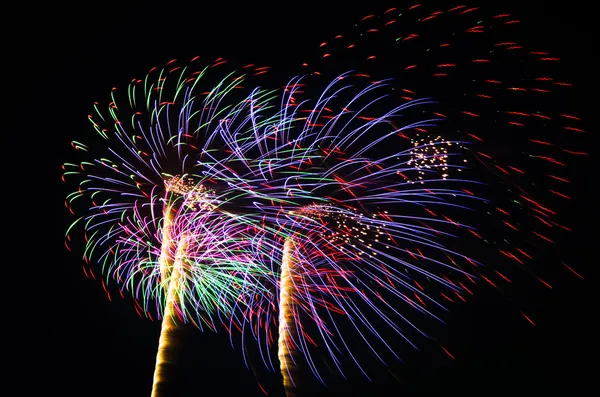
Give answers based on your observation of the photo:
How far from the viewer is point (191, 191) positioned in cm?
949

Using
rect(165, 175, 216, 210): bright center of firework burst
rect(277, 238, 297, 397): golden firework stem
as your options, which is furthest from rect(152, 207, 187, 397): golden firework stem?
rect(277, 238, 297, 397): golden firework stem

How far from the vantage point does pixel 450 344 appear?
20938mm

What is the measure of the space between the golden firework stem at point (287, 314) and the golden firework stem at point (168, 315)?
2288mm

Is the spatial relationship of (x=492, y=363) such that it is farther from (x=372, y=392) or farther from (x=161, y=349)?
(x=161, y=349)

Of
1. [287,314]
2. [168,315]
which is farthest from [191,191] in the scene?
[287,314]

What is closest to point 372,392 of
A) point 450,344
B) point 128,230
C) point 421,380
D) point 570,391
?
point 421,380

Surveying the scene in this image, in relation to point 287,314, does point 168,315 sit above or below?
above

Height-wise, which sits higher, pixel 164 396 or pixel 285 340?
pixel 285 340

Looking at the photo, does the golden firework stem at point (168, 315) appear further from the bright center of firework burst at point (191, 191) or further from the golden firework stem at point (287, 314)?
the golden firework stem at point (287, 314)

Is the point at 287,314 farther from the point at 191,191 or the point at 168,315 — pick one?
the point at 191,191

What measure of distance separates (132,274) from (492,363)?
16.5 m

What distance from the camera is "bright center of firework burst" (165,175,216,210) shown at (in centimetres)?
939

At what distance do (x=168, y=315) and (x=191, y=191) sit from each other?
2.76 meters

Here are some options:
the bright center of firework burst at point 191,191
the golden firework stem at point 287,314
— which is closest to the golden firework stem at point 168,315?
the bright center of firework burst at point 191,191
